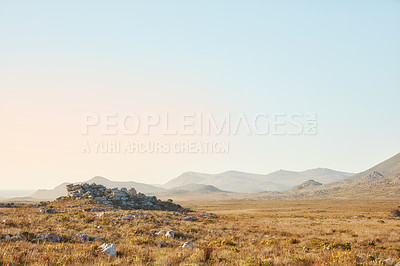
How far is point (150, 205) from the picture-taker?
53000 mm

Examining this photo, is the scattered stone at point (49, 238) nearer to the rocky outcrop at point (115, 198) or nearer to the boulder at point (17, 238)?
the boulder at point (17, 238)

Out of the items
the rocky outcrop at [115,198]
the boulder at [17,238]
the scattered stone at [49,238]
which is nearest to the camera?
the boulder at [17,238]

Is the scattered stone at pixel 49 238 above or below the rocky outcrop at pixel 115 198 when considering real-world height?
above

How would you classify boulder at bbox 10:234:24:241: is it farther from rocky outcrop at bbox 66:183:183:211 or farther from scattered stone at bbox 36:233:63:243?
rocky outcrop at bbox 66:183:183:211

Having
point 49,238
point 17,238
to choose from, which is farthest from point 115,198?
point 17,238

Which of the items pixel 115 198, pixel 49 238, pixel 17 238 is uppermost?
pixel 17 238

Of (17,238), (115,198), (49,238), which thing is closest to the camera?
(17,238)

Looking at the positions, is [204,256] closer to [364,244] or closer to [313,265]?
[313,265]

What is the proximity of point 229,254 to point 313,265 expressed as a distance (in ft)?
13.7

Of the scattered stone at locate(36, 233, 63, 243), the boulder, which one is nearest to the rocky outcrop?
the scattered stone at locate(36, 233, 63, 243)

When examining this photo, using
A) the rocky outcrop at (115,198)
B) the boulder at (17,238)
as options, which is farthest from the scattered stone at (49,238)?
the rocky outcrop at (115,198)

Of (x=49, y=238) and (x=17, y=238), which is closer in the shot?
(x=17, y=238)

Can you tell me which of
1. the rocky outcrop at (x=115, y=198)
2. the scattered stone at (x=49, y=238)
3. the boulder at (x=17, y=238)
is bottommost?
the rocky outcrop at (x=115, y=198)

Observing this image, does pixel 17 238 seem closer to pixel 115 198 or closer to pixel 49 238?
pixel 49 238
